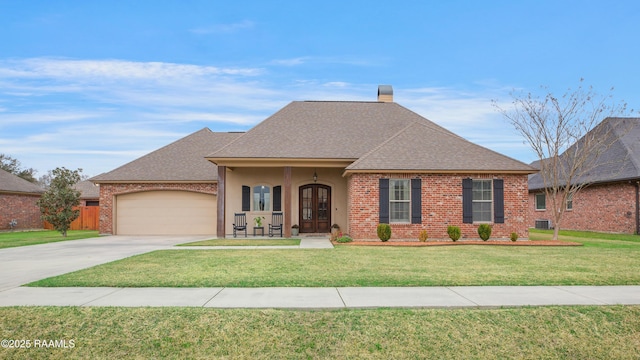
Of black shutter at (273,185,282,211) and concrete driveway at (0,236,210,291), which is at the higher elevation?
black shutter at (273,185,282,211)

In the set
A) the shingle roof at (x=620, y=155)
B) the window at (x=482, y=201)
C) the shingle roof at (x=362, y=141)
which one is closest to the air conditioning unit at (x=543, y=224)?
the shingle roof at (x=620, y=155)

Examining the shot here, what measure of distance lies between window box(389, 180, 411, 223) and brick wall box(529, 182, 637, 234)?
10.1 m

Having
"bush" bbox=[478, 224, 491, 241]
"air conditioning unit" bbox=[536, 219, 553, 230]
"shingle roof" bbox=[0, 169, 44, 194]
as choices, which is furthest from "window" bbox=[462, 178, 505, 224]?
"shingle roof" bbox=[0, 169, 44, 194]

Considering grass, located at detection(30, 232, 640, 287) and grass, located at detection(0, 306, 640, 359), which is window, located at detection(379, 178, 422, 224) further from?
grass, located at detection(0, 306, 640, 359)

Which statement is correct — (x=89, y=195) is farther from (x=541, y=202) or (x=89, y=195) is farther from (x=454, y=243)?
(x=541, y=202)

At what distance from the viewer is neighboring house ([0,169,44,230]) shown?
27.4 meters

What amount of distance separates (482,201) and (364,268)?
895cm

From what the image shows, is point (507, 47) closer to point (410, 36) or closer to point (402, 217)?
point (410, 36)

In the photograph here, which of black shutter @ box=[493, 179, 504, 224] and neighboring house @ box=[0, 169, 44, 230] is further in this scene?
neighboring house @ box=[0, 169, 44, 230]

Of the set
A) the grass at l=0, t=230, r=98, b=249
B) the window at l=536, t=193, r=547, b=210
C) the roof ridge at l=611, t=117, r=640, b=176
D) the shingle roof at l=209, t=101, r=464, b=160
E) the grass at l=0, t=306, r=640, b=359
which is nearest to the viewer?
the grass at l=0, t=306, r=640, b=359

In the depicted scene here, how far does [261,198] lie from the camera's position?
2080 centimetres

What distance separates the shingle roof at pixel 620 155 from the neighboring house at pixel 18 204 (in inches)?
1278

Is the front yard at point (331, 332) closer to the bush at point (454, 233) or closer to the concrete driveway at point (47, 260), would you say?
the concrete driveway at point (47, 260)

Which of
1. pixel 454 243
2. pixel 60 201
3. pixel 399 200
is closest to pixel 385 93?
pixel 399 200
